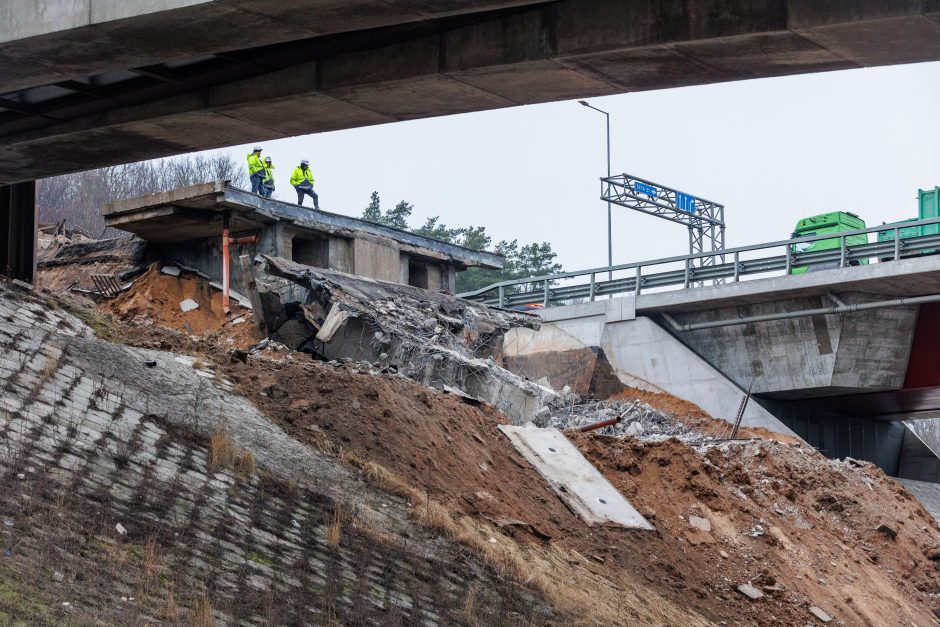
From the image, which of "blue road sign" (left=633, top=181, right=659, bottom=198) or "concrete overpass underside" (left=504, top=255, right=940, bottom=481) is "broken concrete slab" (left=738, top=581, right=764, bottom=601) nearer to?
"concrete overpass underside" (left=504, top=255, right=940, bottom=481)

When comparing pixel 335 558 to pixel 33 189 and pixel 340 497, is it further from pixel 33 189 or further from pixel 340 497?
pixel 33 189

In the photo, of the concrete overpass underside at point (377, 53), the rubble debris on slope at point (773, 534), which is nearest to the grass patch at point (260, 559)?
the concrete overpass underside at point (377, 53)

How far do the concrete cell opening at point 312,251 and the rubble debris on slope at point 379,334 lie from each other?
16.1ft

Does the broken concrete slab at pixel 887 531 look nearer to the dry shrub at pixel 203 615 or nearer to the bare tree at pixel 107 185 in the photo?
the dry shrub at pixel 203 615

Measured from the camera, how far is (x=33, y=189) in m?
21.3

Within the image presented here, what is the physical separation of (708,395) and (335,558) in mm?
24101

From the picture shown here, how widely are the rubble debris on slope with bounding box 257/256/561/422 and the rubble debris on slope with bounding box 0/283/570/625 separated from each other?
649 centimetres

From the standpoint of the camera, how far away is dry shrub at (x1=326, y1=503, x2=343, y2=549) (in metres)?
11.7

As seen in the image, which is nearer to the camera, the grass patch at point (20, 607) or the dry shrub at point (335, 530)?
the grass patch at point (20, 607)

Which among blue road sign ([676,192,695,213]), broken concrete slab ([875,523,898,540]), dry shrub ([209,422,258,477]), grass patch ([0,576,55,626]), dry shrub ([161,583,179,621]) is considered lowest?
broken concrete slab ([875,523,898,540])

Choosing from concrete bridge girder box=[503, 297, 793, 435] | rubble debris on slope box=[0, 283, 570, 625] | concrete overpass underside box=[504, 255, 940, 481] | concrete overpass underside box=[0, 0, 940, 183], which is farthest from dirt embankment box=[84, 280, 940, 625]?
concrete bridge girder box=[503, 297, 793, 435]

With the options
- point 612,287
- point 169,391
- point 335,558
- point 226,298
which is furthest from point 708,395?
point 335,558

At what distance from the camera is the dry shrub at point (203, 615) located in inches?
335

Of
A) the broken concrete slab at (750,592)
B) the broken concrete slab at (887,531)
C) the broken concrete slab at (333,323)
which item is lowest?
the broken concrete slab at (887,531)
